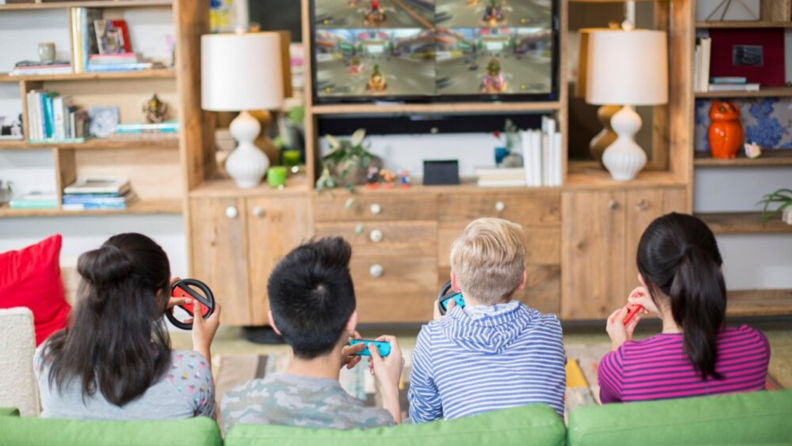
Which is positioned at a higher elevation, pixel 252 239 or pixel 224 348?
pixel 252 239

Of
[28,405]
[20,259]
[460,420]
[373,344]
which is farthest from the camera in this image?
[20,259]

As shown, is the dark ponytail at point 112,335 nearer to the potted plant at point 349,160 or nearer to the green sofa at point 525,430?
the green sofa at point 525,430

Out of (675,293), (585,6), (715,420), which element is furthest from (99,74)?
(715,420)

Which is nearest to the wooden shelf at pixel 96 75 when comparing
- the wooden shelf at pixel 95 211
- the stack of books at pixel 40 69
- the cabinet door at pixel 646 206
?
the stack of books at pixel 40 69

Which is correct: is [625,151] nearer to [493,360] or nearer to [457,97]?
[457,97]

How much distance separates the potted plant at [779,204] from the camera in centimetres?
498

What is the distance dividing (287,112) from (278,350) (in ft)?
3.85

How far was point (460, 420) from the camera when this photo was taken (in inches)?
79.1

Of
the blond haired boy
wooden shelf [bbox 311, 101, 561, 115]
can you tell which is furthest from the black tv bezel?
the blond haired boy

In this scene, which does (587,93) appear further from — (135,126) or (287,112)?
(135,126)

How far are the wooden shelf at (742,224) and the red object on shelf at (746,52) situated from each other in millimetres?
639

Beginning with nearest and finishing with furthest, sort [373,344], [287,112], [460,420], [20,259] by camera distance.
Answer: [460,420]
[373,344]
[20,259]
[287,112]

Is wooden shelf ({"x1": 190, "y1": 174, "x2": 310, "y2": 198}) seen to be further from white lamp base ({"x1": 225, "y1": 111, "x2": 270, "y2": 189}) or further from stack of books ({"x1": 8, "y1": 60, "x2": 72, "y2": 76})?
stack of books ({"x1": 8, "y1": 60, "x2": 72, "y2": 76})

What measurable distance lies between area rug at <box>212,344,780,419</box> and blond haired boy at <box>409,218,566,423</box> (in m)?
1.62
